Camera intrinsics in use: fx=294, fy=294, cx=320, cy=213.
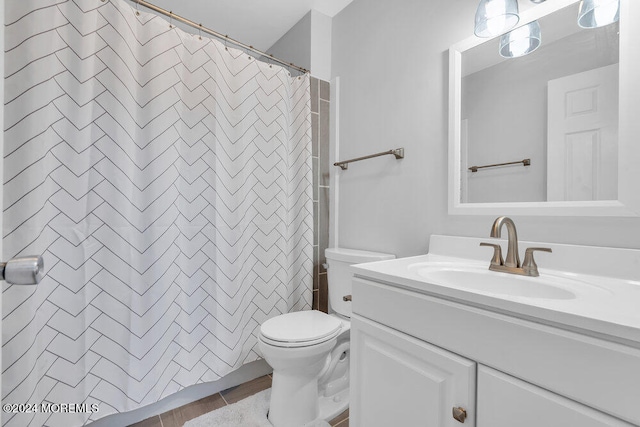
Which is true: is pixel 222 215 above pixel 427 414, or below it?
above

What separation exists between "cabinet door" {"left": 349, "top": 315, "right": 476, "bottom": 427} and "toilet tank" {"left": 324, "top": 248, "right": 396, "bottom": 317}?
22.0 inches

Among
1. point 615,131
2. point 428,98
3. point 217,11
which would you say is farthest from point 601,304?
point 217,11

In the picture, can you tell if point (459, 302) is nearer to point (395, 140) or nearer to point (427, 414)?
point (427, 414)

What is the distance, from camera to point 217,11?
6.32 feet

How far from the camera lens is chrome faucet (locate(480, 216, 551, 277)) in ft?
3.15

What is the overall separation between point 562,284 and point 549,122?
59 cm

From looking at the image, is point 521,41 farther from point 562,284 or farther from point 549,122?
point 562,284

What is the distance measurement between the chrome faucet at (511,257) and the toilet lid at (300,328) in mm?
767

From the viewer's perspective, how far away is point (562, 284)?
2.85ft

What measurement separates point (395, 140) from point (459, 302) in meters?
1.03

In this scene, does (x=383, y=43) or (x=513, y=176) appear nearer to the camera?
(x=513, y=176)

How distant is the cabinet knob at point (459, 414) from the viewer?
74 centimetres

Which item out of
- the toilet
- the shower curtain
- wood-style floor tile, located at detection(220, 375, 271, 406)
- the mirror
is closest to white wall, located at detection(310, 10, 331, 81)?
the shower curtain

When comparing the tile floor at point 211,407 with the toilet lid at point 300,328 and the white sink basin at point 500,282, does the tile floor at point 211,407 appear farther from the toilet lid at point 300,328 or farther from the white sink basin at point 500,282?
the white sink basin at point 500,282
